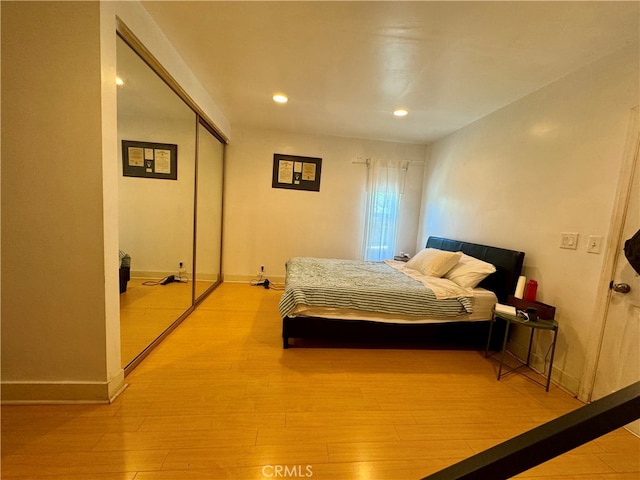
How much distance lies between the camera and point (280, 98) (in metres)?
2.83

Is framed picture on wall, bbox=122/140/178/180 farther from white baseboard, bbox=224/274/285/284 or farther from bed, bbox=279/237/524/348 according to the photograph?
white baseboard, bbox=224/274/285/284

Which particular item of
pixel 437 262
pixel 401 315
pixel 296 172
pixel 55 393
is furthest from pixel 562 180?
pixel 55 393

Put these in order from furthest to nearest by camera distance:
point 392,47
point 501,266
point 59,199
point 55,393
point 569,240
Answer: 1. point 501,266
2. point 569,240
3. point 392,47
4. point 55,393
5. point 59,199

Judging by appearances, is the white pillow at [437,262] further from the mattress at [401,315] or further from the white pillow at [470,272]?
the mattress at [401,315]

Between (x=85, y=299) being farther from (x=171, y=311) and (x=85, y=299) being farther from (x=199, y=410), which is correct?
(x=171, y=311)

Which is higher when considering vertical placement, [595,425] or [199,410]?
[595,425]

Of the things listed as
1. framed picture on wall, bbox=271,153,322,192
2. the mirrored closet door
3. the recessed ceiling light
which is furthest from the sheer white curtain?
the mirrored closet door

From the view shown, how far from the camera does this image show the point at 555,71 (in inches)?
80.9

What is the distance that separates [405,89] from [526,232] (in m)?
1.73

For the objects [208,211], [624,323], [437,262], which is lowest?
[624,323]

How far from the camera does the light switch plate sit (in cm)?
196

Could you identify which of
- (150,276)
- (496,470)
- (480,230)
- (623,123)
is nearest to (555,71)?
(623,123)

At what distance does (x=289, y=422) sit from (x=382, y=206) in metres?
3.39

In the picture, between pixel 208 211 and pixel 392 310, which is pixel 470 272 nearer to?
pixel 392 310
